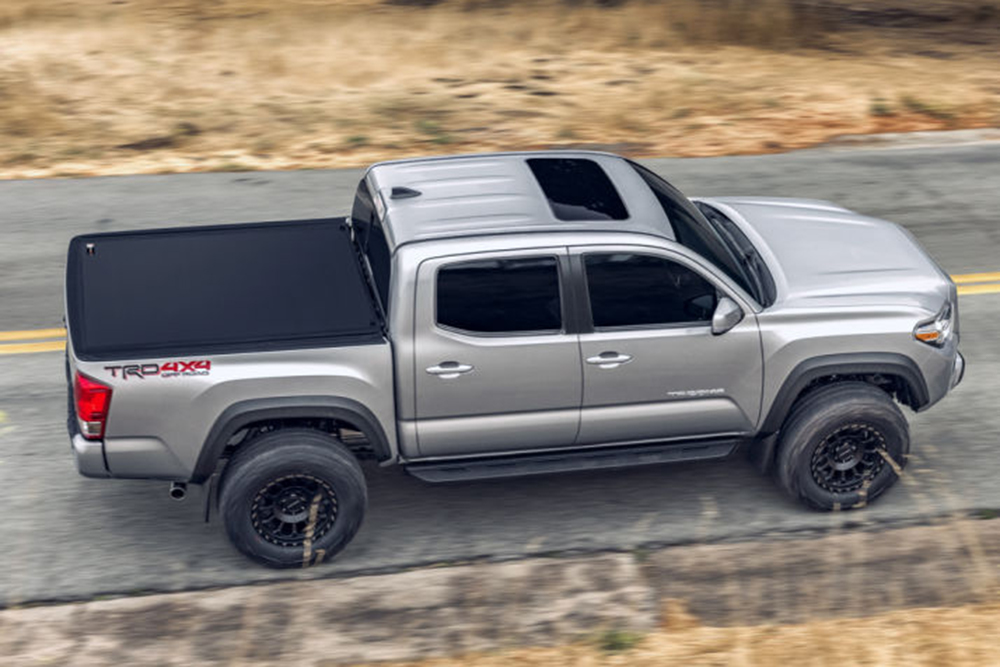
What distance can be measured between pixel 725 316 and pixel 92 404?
3.40 m

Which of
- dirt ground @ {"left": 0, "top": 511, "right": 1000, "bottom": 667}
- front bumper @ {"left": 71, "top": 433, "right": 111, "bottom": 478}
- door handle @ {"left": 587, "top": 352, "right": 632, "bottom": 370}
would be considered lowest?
dirt ground @ {"left": 0, "top": 511, "right": 1000, "bottom": 667}

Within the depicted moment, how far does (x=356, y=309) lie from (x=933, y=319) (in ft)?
10.8

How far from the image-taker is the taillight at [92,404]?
22.2 feet

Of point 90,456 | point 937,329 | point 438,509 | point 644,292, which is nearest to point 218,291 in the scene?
point 90,456

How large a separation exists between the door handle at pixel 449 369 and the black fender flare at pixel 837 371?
1.80 meters

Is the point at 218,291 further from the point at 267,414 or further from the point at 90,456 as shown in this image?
the point at 90,456

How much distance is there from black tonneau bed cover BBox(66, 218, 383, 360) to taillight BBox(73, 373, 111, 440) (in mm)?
143

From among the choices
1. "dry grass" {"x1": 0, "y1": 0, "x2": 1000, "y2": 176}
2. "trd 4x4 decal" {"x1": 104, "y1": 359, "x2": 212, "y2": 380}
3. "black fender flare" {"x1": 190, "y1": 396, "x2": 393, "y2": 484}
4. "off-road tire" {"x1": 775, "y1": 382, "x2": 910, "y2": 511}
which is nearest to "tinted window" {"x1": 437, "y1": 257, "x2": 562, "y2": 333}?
"black fender flare" {"x1": 190, "y1": 396, "x2": 393, "y2": 484}

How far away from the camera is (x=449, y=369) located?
23.4 ft

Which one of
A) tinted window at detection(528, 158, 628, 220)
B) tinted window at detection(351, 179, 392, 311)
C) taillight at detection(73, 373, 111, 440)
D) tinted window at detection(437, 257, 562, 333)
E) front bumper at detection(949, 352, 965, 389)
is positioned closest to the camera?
taillight at detection(73, 373, 111, 440)

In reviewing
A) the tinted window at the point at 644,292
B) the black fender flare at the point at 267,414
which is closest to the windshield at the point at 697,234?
the tinted window at the point at 644,292

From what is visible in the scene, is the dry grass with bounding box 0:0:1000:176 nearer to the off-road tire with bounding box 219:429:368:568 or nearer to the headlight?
the headlight

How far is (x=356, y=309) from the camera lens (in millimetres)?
7297

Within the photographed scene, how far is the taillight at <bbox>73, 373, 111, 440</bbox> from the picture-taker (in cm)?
676
